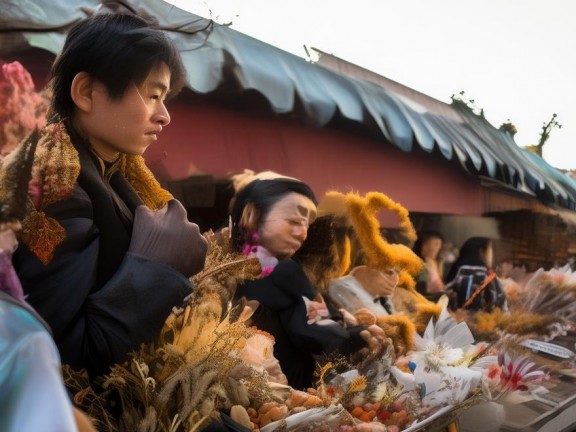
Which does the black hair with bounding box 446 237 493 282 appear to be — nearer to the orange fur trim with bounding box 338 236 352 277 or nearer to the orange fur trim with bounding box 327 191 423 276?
the orange fur trim with bounding box 327 191 423 276

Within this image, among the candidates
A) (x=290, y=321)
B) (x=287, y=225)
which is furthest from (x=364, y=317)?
(x=287, y=225)

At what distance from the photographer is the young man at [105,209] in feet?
7.07

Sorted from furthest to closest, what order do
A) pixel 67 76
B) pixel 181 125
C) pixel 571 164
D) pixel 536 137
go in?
pixel 571 164
pixel 536 137
pixel 181 125
pixel 67 76

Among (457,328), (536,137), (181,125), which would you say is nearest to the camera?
(181,125)

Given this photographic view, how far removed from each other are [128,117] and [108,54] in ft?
0.61

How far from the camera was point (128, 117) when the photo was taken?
2342mm

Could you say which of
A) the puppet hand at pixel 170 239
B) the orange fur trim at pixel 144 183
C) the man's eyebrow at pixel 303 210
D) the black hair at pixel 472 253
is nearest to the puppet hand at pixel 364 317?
the man's eyebrow at pixel 303 210

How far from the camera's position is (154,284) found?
2.33 meters

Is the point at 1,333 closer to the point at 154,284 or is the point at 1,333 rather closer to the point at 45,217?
the point at 45,217

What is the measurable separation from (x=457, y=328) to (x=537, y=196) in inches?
51.1

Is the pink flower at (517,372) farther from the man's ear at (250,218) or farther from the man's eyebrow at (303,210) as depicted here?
the man's ear at (250,218)

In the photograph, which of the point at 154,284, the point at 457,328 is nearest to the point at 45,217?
the point at 154,284

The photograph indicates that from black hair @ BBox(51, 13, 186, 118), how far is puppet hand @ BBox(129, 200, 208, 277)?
38 centimetres

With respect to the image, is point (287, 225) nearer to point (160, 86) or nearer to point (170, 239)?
point (170, 239)
